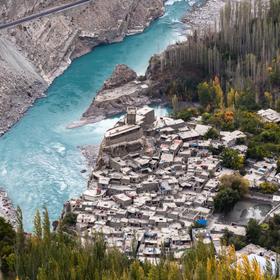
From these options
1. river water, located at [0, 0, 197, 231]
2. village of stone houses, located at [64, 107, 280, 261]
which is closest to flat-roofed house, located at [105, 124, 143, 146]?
village of stone houses, located at [64, 107, 280, 261]

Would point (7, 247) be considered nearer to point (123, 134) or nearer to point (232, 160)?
point (123, 134)

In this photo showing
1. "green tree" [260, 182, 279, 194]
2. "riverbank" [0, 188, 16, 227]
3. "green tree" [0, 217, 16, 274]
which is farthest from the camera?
"riverbank" [0, 188, 16, 227]

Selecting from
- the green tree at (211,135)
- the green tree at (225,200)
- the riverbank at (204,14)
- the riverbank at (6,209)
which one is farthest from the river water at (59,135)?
the green tree at (225,200)

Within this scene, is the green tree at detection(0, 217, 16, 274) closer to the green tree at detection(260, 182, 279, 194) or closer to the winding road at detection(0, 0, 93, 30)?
the green tree at detection(260, 182, 279, 194)

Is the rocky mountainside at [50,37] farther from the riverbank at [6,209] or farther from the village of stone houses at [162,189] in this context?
the village of stone houses at [162,189]

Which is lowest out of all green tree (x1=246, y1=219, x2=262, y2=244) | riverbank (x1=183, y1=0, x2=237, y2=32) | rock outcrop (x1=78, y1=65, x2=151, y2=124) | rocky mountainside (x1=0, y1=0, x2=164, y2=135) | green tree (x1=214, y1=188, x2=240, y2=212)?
green tree (x1=246, y1=219, x2=262, y2=244)

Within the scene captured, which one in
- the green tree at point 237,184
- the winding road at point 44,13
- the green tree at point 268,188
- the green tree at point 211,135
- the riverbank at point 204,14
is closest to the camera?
the green tree at point 237,184

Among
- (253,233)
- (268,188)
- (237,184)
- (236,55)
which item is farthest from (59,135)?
(253,233)
